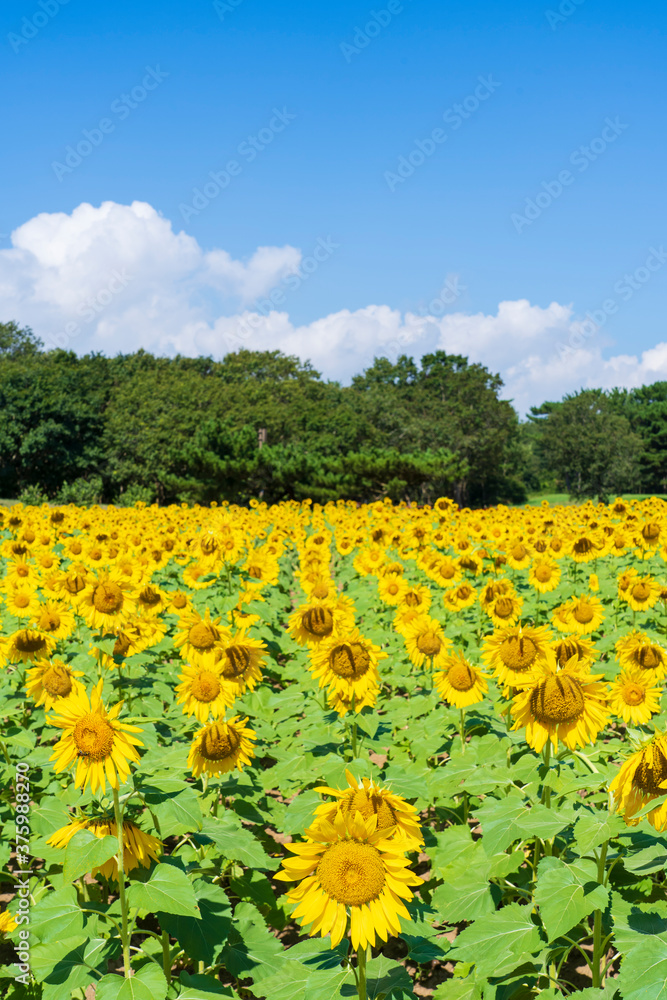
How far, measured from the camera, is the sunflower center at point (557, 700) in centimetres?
253

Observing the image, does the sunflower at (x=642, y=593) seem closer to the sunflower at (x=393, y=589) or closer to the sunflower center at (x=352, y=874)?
the sunflower at (x=393, y=589)

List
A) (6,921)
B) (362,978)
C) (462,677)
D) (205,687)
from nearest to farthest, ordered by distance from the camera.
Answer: (362,978)
(6,921)
(205,687)
(462,677)

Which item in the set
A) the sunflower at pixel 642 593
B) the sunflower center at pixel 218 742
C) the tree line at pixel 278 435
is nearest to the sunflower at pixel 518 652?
the sunflower center at pixel 218 742

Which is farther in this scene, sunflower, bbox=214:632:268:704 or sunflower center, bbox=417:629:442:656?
sunflower center, bbox=417:629:442:656

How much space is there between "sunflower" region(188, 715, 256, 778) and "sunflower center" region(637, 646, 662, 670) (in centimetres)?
219

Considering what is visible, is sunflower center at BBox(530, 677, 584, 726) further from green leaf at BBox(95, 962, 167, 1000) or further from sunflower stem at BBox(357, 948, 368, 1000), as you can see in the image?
green leaf at BBox(95, 962, 167, 1000)

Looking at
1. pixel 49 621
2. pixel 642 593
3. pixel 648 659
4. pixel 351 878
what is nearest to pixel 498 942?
pixel 351 878

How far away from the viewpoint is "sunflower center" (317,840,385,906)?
66.8 inches

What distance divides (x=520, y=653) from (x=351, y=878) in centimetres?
189

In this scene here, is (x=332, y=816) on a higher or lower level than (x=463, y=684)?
higher

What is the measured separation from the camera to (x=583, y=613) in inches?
226

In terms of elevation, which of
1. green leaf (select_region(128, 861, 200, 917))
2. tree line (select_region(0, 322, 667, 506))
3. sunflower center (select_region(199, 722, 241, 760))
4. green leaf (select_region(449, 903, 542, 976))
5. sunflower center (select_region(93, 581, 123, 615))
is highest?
tree line (select_region(0, 322, 667, 506))

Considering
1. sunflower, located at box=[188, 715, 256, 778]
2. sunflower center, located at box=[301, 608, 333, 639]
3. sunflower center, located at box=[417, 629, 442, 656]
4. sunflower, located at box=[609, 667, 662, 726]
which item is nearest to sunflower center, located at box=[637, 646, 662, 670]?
sunflower, located at box=[609, 667, 662, 726]

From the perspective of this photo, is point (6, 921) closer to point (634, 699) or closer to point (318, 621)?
point (318, 621)
